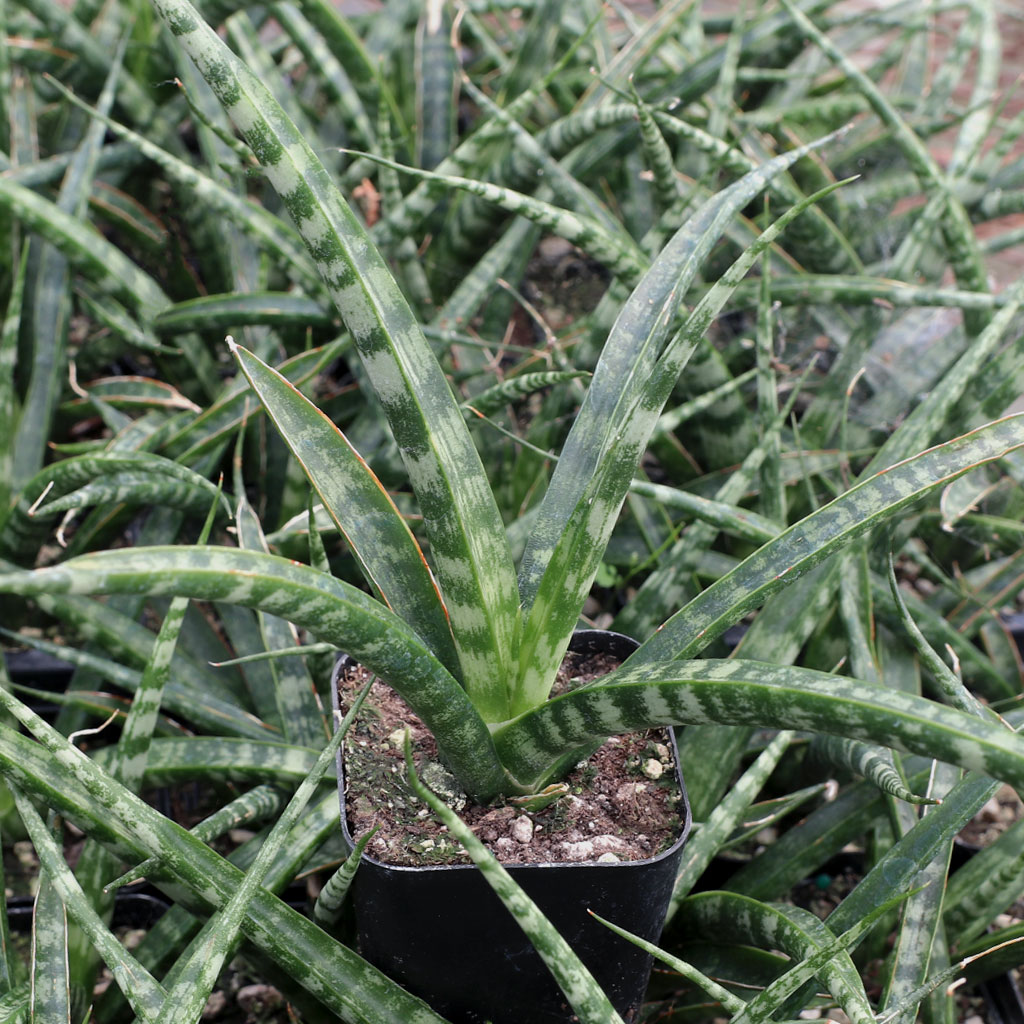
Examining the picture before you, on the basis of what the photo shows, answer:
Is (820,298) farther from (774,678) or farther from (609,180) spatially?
(774,678)

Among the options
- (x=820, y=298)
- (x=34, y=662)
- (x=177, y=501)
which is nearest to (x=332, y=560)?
(x=177, y=501)

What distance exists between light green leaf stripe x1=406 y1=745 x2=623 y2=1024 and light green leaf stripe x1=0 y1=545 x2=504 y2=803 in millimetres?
41

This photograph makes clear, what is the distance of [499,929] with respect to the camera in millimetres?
625

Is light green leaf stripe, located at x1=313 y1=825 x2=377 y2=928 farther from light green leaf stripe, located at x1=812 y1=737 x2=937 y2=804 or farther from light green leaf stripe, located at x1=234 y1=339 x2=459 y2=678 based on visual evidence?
light green leaf stripe, located at x1=812 y1=737 x2=937 y2=804

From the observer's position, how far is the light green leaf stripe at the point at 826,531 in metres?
0.54

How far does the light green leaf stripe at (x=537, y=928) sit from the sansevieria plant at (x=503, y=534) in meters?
0.08

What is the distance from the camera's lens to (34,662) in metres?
1.09

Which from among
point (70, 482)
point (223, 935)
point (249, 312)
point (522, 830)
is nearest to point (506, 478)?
point (249, 312)

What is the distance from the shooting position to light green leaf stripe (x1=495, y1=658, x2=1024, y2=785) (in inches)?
15.8

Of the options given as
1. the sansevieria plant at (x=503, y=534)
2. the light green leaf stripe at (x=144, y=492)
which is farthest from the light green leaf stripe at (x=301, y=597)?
the light green leaf stripe at (x=144, y=492)

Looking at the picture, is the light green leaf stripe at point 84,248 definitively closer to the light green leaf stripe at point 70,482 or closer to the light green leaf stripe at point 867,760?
the light green leaf stripe at point 70,482

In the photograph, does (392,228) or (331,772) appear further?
(392,228)

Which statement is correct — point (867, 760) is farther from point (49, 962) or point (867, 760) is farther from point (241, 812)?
point (49, 962)

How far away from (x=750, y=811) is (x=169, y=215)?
1181mm
